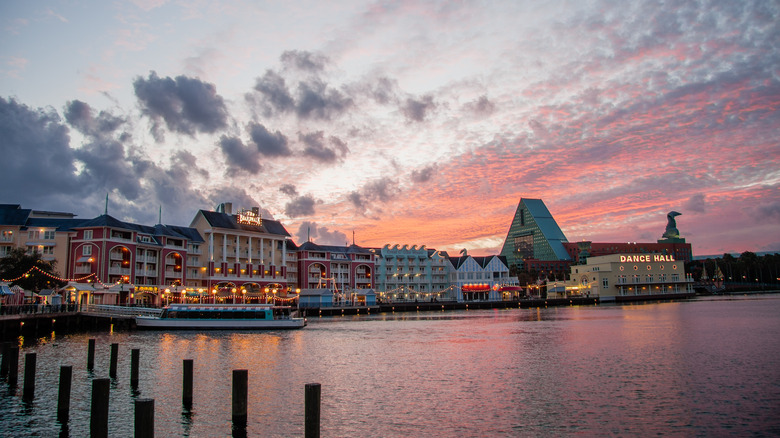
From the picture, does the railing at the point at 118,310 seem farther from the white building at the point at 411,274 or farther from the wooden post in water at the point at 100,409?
the white building at the point at 411,274

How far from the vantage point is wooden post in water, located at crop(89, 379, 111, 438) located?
1770cm

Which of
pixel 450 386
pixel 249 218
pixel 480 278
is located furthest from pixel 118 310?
pixel 480 278

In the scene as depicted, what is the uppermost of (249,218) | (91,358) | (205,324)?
(249,218)

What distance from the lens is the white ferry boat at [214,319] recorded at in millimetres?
72750

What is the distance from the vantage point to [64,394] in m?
24.1

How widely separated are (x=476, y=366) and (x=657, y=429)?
17.6 metres

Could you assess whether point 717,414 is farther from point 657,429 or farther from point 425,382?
point 425,382

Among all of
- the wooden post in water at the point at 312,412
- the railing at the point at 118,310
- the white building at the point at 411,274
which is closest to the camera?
the wooden post in water at the point at 312,412

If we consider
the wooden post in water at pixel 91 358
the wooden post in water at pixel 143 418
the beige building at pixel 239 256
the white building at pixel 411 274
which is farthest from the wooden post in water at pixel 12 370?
the white building at pixel 411 274

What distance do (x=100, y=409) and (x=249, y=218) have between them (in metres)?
110

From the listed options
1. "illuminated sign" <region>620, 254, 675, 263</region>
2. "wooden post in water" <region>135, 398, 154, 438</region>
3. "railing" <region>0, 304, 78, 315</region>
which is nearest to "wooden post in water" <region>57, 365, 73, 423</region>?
"wooden post in water" <region>135, 398, 154, 438</region>

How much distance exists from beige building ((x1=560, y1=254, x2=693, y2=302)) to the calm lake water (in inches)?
4387

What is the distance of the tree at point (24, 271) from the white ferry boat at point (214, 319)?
1690 centimetres

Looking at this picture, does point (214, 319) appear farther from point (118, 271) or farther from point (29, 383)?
point (29, 383)
